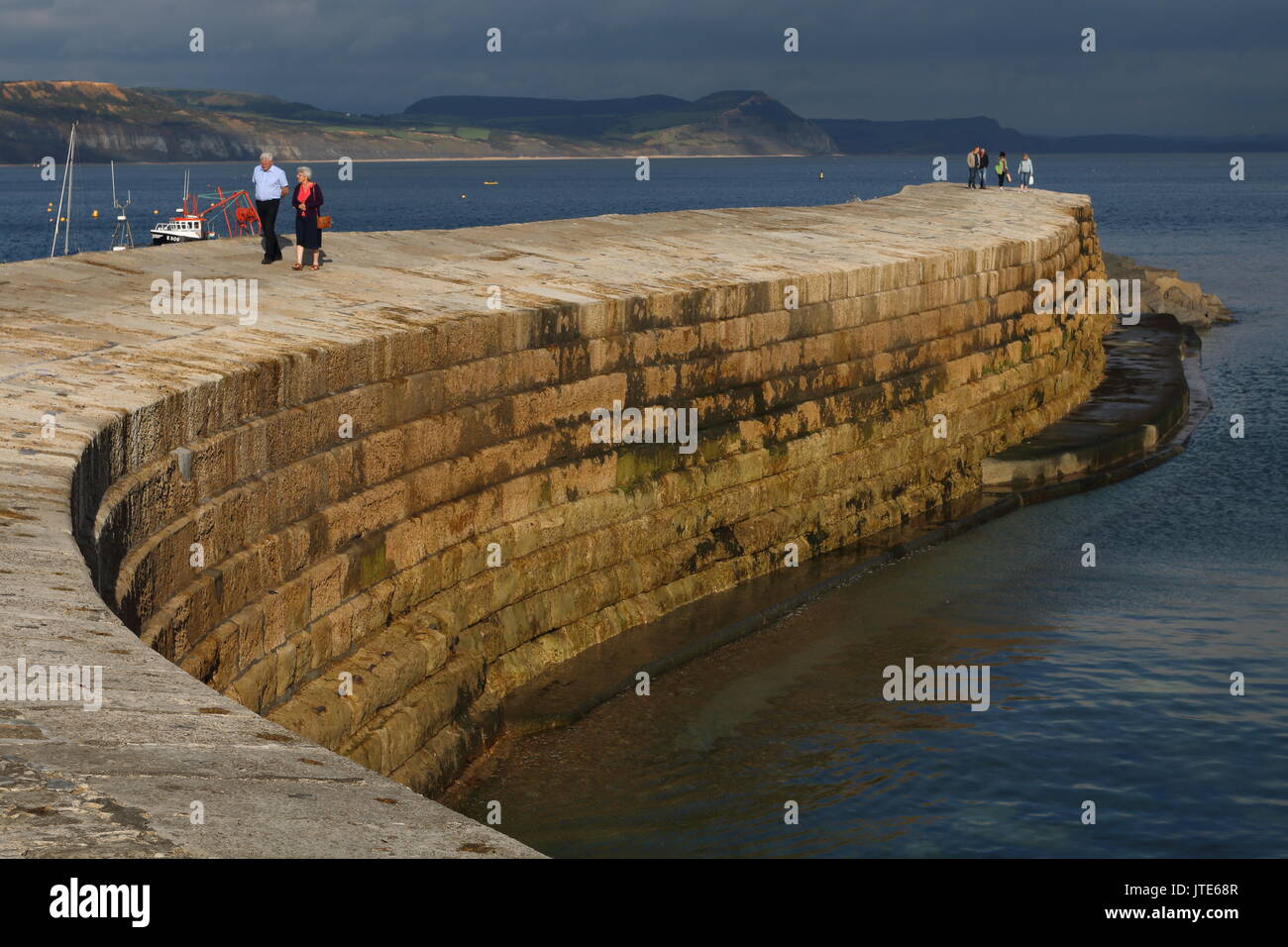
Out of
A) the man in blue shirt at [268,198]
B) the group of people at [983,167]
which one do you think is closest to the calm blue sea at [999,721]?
the man in blue shirt at [268,198]

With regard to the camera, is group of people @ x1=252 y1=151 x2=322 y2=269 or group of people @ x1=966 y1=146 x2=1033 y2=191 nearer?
group of people @ x1=252 y1=151 x2=322 y2=269

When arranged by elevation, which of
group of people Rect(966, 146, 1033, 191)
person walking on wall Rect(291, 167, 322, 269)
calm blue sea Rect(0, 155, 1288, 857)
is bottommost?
calm blue sea Rect(0, 155, 1288, 857)

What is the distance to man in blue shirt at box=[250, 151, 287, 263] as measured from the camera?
13.9m

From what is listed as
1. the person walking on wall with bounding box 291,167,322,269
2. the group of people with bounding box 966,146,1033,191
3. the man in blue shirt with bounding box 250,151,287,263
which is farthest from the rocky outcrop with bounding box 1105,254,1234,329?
the person walking on wall with bounding box 291,167,322,269

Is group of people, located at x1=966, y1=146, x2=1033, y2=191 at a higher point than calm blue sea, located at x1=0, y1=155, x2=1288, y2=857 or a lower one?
higher

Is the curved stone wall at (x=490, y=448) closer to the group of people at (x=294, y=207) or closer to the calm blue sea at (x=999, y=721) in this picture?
the group of people at (x=294, y=207)

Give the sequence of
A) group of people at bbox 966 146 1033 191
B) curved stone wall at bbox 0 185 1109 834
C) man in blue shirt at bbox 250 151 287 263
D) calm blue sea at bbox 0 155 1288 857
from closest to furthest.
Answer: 1. curved stone wall at bbox 0 185 1109 834
2. calm blue sea at bbox 0 155 1288 857
3. man in blue shirt at bbox 250 151 287 263
4. group of people at bbox 966 146 1033 191

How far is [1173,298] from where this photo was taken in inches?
1671

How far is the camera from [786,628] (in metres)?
15.0

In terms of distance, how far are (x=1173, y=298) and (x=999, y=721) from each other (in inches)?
1287

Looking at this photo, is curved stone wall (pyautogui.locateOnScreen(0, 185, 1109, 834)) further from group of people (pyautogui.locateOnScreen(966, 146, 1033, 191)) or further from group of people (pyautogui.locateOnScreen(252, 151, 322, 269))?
group of people (pyautogui.locateOnScreen(966, 146, 1033, 191))

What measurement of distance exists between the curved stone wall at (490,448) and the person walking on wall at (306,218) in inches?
14.4

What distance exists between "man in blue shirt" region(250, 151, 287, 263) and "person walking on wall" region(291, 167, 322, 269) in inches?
9.3
